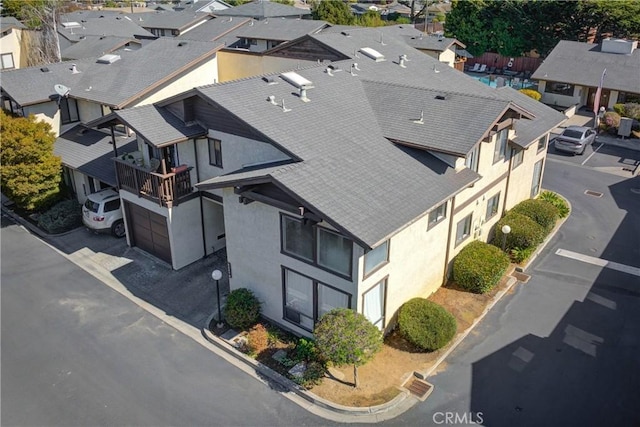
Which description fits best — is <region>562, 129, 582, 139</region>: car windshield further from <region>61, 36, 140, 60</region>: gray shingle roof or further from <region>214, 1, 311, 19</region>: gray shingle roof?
<region>214, 1, 311, 19</region>: gray shingle roof

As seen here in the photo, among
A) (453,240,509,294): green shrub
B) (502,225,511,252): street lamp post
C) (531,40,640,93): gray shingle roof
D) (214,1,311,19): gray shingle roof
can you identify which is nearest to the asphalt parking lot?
(531,40,640,93): gray shingle roof

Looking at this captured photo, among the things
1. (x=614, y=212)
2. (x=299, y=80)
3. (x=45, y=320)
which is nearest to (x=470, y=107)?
(x=299, y=80)

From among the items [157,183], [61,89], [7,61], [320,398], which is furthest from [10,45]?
[320,398]

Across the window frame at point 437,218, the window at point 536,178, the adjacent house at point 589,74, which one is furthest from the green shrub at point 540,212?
the adjacent house at point 589,74

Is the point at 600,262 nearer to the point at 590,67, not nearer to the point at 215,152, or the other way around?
the point at 215,152

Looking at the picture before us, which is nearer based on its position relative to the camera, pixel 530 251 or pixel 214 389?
pixel 214 389

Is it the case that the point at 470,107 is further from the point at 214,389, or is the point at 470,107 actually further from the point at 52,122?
the point at 52,122
